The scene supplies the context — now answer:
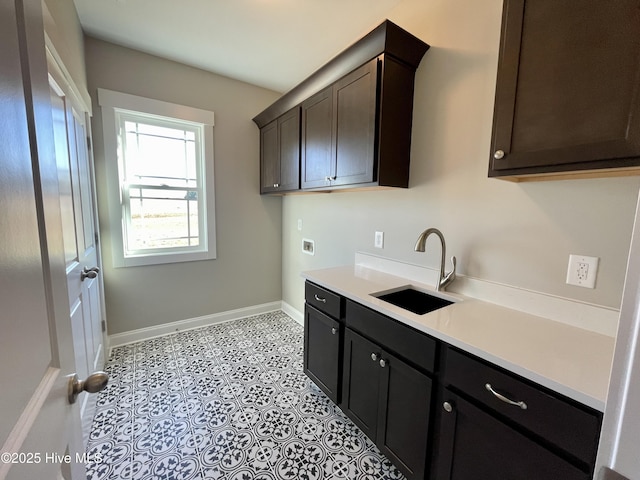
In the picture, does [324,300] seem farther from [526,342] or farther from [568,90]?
[568,90]

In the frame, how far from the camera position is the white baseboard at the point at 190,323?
2582 mm

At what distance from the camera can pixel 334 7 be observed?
184 centimetres

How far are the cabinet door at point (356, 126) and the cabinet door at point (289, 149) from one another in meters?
0.55

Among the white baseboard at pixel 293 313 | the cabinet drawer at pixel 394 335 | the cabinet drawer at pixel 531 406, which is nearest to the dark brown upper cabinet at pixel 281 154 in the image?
the cabinet drawer at pixel 394 335

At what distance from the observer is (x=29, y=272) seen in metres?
0.48

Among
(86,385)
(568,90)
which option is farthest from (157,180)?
(568,90)

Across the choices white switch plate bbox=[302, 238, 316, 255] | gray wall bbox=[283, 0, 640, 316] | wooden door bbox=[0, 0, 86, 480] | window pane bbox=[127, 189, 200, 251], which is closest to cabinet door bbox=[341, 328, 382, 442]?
gray wall bbox=[283, 0, 640, 316]

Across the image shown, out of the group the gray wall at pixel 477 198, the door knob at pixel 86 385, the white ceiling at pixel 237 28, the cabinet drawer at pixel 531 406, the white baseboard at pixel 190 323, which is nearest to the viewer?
the door knob at pixel 86 385

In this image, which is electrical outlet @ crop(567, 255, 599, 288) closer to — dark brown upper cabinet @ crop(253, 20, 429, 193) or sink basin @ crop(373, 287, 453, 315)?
sink basin @ crop(373, 287, 453, 315)

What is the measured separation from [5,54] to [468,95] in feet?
5.78

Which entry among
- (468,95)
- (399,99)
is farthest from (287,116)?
(468,95)

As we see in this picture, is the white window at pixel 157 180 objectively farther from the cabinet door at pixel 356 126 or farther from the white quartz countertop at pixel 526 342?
the white quartz countertop at pixel 526 342

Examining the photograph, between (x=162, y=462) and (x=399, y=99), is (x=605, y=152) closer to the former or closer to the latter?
(x=399, y=99)

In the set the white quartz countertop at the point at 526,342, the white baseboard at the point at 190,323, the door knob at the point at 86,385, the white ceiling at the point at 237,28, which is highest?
the white ceiling at the point at 237,28
